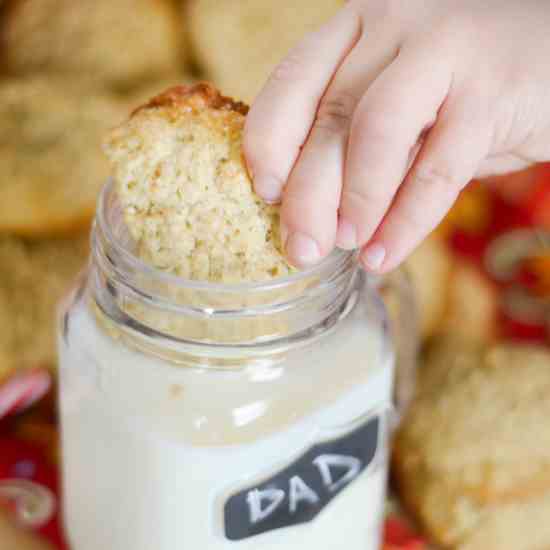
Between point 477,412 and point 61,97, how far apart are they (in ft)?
1.45

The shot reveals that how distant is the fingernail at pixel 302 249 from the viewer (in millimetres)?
477

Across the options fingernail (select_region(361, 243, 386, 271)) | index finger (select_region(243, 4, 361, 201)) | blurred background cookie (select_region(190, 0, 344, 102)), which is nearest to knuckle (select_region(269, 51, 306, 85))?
index finger (select_region(243, 4, 361, 201))

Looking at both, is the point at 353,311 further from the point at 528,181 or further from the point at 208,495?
the point at 528,181

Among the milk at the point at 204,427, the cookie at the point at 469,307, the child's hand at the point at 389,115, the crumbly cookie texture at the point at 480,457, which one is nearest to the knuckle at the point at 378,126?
the child's hand at the point at 389,115

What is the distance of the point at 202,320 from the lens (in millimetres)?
534

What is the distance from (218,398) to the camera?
0.54 metres

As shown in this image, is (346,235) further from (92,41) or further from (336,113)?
(92,41)

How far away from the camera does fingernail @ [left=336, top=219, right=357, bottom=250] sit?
486 millimetres

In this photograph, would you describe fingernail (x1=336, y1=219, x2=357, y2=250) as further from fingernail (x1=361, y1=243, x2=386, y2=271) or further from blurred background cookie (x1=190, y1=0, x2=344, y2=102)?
blurred background cookie (x1=190, y1=0, x2=344, y2=102)

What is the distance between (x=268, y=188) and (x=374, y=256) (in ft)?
0.23

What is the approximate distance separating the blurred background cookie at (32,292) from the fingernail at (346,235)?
1.03 feet

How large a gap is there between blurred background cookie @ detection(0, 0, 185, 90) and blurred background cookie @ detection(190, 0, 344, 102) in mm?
42

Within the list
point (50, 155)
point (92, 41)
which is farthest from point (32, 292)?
point (92, 41)

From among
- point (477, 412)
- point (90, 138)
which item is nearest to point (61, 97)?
point (90, 138)
